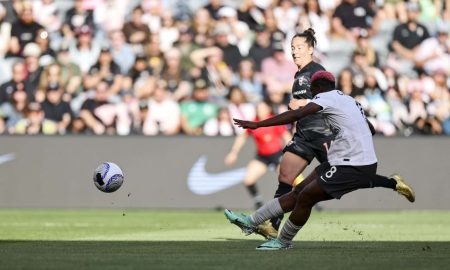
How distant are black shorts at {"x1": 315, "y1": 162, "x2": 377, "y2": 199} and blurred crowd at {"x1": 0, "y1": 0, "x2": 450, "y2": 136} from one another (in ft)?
34.2

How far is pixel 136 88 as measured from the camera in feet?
69.4

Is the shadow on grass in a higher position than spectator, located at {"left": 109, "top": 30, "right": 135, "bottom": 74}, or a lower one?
higher

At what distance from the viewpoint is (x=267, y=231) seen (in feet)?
37.7

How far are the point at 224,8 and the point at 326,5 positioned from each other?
224 cm

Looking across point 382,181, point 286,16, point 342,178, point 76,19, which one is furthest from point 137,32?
point 342,178

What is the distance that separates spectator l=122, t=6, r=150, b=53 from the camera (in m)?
21.7

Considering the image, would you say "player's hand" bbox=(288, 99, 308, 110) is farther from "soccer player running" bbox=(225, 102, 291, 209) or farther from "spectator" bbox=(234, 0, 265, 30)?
"spectator" bbox=(234, 0, 265, 30)

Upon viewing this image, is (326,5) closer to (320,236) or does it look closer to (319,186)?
(320,236)

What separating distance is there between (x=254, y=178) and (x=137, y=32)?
4365 mm

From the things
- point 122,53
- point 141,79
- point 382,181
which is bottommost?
point 141,79

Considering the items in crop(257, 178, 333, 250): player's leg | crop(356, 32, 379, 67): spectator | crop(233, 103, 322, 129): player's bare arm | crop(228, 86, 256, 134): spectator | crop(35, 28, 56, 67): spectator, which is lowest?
crop(228, 86, 256, 134): spectator

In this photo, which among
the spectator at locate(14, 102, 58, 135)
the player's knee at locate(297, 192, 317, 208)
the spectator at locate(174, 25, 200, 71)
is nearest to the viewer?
the player's knee at locate(297, 192, 317, 208)

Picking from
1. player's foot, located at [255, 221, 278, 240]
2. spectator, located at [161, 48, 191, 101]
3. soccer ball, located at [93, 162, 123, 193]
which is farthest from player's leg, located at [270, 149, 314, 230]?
spectator, located at [161, 48, 191, 101]

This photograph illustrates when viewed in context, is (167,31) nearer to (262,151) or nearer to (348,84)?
(262,151)
